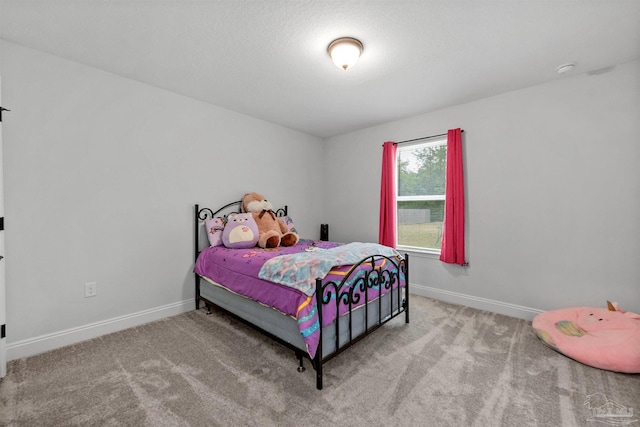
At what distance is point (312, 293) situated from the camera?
1.68 metres

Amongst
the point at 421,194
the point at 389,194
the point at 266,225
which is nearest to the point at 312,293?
the point at 266,225

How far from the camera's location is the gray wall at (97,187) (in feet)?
6.66

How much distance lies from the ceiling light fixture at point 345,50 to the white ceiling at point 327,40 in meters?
0.06

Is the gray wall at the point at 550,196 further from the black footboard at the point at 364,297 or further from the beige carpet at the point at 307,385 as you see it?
A: the black footboard at the point at 364,297

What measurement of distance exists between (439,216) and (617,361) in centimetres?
198

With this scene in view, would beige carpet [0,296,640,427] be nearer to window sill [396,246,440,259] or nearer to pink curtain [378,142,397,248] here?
window sill [396,246,440,259]

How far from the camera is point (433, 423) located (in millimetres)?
1395

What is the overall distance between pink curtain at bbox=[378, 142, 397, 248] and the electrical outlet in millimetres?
3209

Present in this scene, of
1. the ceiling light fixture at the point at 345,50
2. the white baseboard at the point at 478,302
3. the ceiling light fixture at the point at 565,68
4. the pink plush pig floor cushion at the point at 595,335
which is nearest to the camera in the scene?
the pink plush pig floor cushion at the point at 595,335

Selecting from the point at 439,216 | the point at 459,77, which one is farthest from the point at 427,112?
the point at 439,216

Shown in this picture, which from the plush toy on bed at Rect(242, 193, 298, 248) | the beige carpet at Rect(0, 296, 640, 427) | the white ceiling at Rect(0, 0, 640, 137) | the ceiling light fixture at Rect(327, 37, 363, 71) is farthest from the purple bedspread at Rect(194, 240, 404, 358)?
the white ceiling at Rect(0, 0, 640, 137)

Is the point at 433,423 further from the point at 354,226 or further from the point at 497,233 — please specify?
the point at 354,226

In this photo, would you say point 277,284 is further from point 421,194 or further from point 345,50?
point 421,194

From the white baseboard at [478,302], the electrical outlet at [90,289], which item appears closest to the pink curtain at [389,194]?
the white baseboard at [478,302]
